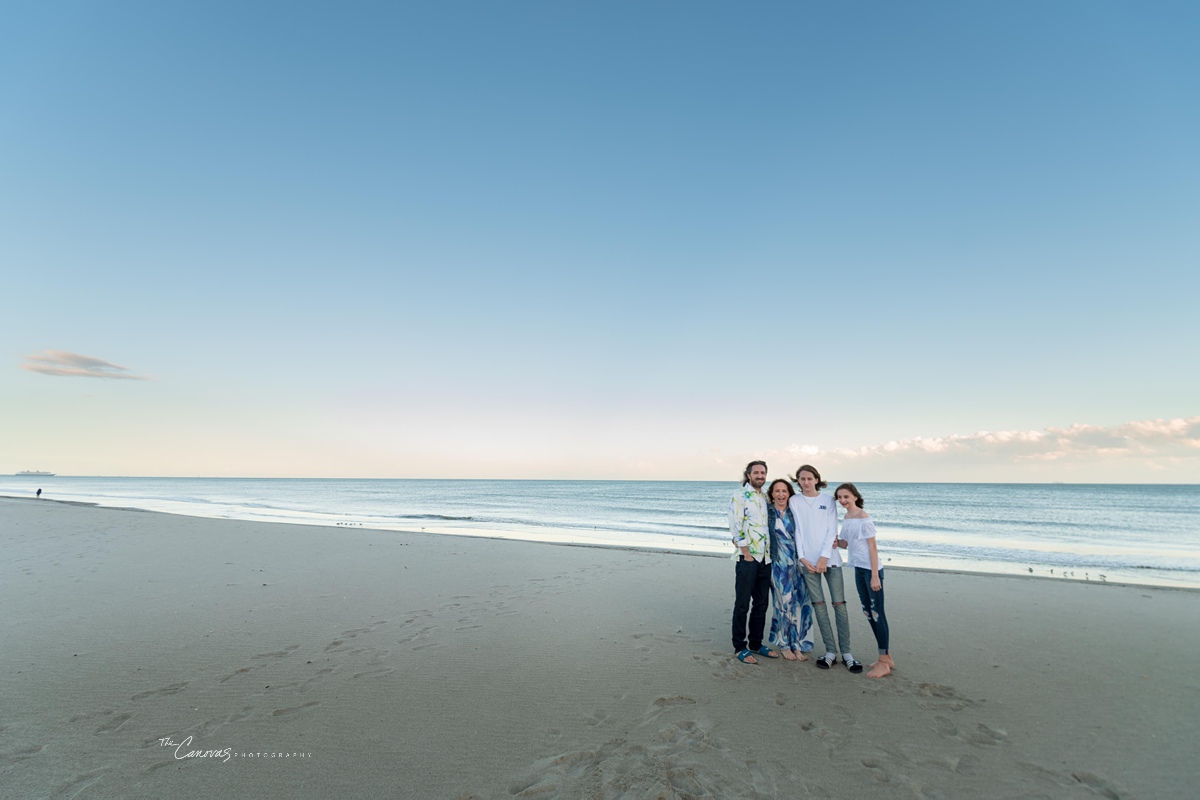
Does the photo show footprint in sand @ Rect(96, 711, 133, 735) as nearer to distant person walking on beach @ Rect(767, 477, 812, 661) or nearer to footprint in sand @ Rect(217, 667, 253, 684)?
A: footprint in sand @ Rect(217, 667, 253, 684)

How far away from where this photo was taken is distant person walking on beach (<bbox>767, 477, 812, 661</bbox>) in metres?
5.89

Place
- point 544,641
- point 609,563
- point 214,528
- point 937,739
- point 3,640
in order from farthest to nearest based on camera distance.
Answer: point 214,528 → point 609,563 → point 544,641 → point 3,640 → point 937,739

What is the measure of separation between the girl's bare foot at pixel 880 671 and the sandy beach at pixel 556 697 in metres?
0.18

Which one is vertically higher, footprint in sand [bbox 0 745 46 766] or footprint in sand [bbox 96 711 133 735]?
footprint in sand [bbox 0 745 46 766]

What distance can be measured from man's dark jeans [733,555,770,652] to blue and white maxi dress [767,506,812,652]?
161 mm

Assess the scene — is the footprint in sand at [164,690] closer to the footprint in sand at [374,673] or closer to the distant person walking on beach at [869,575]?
the footprint in sand at [374,673]

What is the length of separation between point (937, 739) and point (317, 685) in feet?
18.0

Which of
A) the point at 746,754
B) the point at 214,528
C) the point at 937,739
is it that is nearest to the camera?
the point at 746,754

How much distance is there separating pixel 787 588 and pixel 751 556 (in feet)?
2.10

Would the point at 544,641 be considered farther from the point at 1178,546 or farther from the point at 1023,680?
the point at 1178,546

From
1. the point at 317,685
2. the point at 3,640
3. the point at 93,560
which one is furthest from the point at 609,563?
the point at 93,560

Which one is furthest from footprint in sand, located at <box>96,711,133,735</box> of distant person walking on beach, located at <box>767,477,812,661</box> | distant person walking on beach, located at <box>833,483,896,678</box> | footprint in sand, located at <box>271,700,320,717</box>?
distant person walking on beach, located at <box>833,483,896,678</box>

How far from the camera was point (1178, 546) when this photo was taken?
19.1 m

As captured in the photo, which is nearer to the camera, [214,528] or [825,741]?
[825,741]
